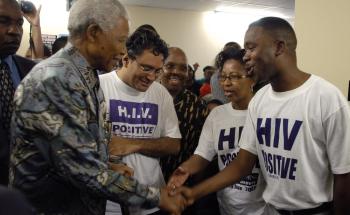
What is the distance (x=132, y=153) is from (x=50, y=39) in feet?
22.6

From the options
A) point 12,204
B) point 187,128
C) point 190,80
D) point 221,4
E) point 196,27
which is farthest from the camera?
point 196,27

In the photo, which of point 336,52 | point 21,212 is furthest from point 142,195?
point 336,52

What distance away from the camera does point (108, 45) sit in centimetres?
158

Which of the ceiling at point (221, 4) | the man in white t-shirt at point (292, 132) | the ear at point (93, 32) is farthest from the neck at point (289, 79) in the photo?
the ceiling at point (221, 4)

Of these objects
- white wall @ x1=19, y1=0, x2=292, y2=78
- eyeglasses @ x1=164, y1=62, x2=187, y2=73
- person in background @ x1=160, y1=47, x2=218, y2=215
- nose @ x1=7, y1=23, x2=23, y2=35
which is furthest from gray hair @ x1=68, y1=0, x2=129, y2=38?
white wall @ x1=19, y1=0, x2=292, y2=78

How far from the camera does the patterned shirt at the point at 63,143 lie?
138cm

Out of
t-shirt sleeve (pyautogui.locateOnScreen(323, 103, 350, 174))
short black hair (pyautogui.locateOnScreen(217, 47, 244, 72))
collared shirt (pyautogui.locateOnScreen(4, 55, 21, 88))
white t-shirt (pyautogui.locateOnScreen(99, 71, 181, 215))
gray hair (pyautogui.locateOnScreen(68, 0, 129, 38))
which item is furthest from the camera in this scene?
short black hair (pyautogui.locateOnScreen(217, 47, 244, 72))

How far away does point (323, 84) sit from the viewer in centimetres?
186

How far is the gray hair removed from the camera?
1.52 m

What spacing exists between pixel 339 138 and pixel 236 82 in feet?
2.74

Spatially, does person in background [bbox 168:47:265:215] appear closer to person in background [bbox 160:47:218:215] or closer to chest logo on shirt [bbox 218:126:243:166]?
chest logo on shirt [bbox 218:126:243:166]

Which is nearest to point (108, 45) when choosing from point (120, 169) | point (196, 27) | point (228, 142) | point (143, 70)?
point (120, 169)

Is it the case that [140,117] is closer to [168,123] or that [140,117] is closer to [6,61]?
[168,123]

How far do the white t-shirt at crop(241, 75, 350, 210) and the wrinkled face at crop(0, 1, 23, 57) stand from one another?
132 cm
